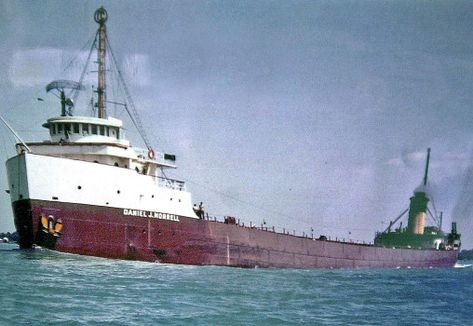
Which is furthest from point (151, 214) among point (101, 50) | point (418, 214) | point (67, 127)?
point (418, 214)

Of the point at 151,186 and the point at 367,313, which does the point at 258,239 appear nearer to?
the point at 151,186

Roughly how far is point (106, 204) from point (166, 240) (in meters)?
4.30

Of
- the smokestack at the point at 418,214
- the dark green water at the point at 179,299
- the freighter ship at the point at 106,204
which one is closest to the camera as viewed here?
the dark green water at the point at 179,299

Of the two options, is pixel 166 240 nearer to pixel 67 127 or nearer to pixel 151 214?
pixel 151 214

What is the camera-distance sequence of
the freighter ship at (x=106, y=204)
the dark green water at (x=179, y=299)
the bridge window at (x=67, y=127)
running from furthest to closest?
the bridge window at (x=67, y=127), the freighter ship at (x=106, y=204), the dark green water at (x=179, y=299)

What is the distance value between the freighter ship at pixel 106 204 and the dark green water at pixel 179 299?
5.33 feet

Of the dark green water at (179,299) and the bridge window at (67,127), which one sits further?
the bridge window at (67,127)

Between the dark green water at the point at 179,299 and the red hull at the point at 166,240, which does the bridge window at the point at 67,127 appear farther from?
the dark green water at the point at 179,299

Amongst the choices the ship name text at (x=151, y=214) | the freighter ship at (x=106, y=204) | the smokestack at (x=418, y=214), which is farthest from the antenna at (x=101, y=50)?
the smokestack at (x=418, y=214)

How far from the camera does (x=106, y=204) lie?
2452cm

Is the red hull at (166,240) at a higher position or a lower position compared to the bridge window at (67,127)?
lower

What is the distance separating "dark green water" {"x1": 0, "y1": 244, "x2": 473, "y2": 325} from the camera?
12.3 metres

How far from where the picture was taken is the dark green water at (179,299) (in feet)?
40.4

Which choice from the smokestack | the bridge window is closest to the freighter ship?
the bridge window
